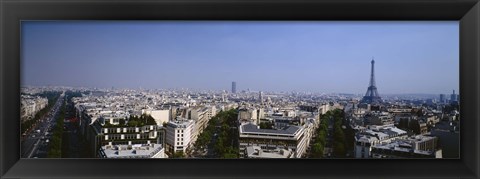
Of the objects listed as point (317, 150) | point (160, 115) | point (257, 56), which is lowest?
point (317, 150)

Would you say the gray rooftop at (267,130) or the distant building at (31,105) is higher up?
the distant building at (31,105)

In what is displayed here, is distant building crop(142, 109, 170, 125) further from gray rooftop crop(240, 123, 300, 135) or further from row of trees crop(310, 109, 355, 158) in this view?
row of trees crop(310, 109, 355, 158)

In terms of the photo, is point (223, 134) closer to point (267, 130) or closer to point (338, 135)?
point (267, 130)

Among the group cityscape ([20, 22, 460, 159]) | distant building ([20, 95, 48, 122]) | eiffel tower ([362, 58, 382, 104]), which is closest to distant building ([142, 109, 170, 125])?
cityscape ([20, 22, 460, 159])

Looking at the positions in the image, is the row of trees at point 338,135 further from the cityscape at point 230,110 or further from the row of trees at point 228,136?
the row of trees at point 228,136

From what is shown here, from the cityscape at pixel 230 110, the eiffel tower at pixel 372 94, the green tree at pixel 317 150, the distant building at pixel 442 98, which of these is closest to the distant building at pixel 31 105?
the cityscape at pixel 230 110

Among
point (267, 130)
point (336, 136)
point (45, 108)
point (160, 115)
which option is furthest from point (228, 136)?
point (45, 108)
